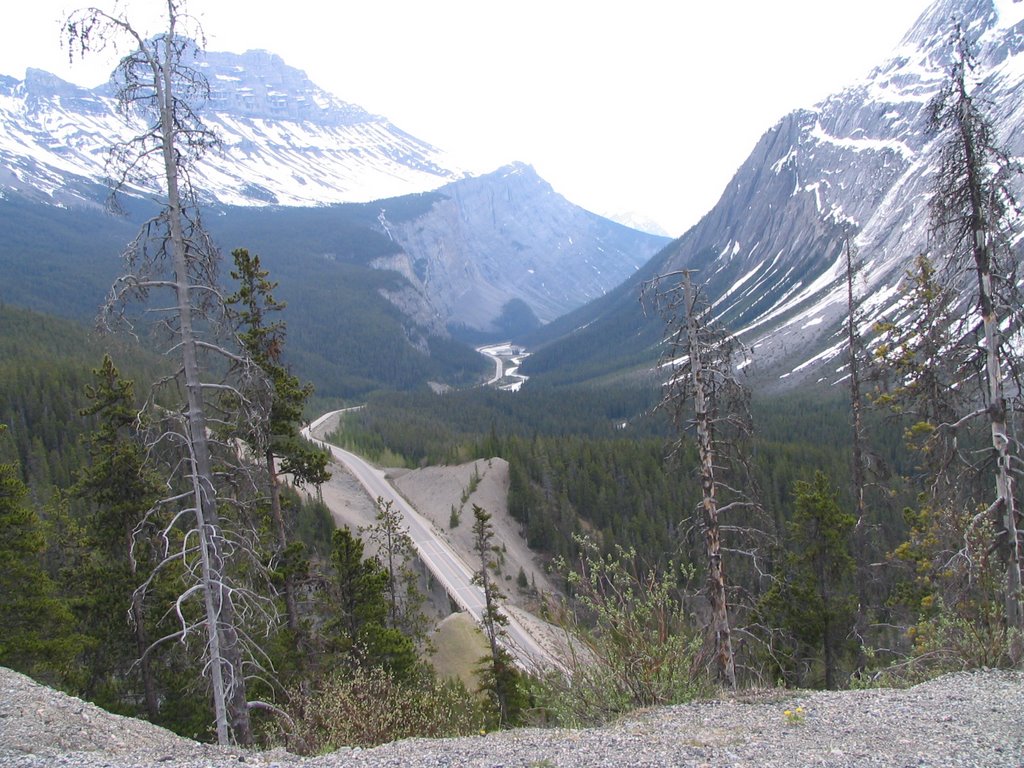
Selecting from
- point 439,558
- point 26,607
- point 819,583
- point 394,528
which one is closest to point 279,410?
point 26,607

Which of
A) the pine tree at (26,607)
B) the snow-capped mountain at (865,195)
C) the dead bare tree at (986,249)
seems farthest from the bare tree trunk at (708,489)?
the snow-capped mountain at (865,195)

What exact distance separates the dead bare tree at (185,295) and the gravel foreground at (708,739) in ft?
5.21

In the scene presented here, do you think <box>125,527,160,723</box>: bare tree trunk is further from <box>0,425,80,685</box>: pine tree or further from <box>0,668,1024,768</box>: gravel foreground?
<box>0,668,1024,768</box>: gravel foreground

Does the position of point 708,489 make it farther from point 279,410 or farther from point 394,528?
point 394,528

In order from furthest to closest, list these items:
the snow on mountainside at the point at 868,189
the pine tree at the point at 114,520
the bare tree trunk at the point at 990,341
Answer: the snow on mountainside at the point at 868,189, the pine tree at the point at 114,520, the bare tree trunk at the point at 990,341

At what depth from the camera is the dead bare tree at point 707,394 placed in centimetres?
1062

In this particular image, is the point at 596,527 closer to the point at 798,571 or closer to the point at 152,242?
the point at 798,571

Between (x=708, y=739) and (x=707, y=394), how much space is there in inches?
234

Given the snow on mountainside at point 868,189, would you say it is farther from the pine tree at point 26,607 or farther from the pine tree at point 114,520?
the pine tree at point 26,607

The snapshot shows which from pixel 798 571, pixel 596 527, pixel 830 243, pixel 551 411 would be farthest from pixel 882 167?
pixel 798 571

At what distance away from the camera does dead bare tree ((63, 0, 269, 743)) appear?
328 inches

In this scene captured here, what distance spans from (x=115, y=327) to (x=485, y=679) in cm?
1675

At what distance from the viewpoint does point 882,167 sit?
16800 cm

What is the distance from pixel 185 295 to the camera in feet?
28.6
